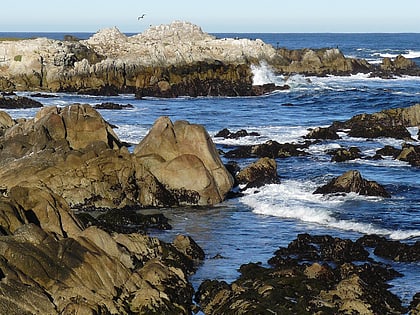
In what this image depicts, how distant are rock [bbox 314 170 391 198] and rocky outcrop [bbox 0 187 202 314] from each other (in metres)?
11.0

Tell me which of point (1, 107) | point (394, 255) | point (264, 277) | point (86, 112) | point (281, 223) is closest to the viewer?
point (264, 277)

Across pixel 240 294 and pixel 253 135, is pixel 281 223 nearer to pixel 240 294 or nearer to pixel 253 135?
pixel 240 294

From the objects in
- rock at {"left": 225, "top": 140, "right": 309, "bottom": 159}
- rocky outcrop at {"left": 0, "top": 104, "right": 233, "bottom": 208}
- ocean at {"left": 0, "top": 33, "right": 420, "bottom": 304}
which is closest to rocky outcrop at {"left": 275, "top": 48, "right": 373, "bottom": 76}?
ocean at {"left": 0, "top": 33, "right": 420, "bottom": 304}

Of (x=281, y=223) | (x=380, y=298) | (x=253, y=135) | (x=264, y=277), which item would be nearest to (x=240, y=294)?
(x=264, y=277)

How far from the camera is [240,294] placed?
50.0ft

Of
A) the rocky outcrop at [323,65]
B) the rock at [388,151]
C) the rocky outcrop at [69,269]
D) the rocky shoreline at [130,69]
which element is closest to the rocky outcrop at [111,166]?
the rocky outcrop at [69,269]

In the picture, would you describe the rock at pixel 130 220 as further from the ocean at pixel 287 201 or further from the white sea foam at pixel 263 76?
the white sea foam at pixel 263 76

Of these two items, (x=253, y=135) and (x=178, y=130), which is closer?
(x=178, y=130)

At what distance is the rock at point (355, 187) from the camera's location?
26.9m

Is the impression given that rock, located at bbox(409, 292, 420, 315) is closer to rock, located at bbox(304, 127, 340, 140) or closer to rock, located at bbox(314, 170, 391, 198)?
rock, located at bbox(314, 170, 391, 198)

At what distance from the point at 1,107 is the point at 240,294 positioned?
41501mm

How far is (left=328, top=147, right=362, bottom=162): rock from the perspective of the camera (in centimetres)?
3394

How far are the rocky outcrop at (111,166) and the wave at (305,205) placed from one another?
1432 millimetres

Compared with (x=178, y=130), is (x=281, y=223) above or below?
below
